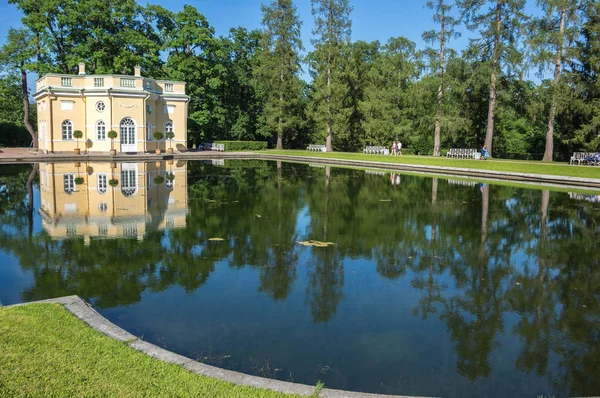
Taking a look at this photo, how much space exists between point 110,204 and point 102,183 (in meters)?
5.57

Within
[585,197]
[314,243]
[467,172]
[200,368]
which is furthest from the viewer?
[467,172]

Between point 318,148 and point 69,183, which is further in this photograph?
point 318,148

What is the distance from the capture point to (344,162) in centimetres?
3488

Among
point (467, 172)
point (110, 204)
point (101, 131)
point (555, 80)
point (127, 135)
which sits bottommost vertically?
point (110, 204)

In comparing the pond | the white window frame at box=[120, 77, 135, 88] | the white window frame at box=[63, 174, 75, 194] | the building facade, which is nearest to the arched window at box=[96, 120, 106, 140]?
the building facade

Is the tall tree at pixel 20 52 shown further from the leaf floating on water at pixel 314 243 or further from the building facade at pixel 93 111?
the leaf floating on water at pixel 314 243

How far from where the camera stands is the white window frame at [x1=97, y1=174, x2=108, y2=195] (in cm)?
1662

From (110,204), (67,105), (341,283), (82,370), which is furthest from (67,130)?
(82,370)

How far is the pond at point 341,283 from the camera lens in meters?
4.72

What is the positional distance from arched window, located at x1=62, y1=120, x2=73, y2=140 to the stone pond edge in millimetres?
2164

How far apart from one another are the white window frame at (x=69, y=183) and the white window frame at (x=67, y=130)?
16119mm

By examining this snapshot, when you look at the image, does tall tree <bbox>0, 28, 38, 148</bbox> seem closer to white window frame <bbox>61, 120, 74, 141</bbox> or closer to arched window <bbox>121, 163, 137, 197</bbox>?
white window frame <bbox>61, 120, 74, 141</bbox>

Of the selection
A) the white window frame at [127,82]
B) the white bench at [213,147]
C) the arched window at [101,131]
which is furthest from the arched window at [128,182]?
the white bench at [213,147]

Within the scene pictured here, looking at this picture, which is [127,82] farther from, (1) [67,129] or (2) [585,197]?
(2) [585,197]
